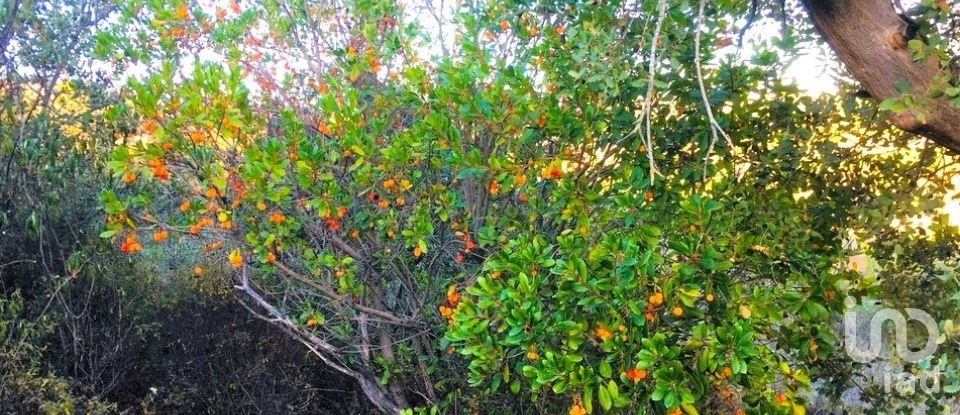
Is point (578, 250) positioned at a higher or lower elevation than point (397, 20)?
lower

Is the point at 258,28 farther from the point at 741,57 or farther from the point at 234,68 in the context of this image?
the point at 741,57

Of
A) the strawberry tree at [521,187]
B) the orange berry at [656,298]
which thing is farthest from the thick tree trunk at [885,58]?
the orange berry at [656,298]

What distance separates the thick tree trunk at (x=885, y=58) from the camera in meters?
1.87

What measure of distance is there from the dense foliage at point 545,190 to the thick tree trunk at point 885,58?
0.48 feet

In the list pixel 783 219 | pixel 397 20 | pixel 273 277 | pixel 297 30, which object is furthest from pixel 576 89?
pixel 273 277

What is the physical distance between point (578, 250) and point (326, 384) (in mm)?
2997

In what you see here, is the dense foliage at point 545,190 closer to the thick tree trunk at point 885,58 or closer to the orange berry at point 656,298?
the orange berry at point 656,298

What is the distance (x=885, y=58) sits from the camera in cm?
193

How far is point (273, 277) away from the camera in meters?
4.24

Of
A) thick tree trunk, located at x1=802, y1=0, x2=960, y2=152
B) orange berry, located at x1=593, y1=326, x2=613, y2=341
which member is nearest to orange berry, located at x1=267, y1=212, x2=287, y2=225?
orange berry, located at x1=593, y1=326, x2=613, y2=341

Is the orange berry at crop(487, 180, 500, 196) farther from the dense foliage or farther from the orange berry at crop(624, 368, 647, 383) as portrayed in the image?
the orange berry at crop(624, 368, 647, 383)

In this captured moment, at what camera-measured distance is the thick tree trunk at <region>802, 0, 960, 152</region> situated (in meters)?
1.87

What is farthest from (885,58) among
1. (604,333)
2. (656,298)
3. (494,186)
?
(494,186)

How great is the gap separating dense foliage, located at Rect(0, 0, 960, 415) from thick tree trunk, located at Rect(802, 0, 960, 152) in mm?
147
